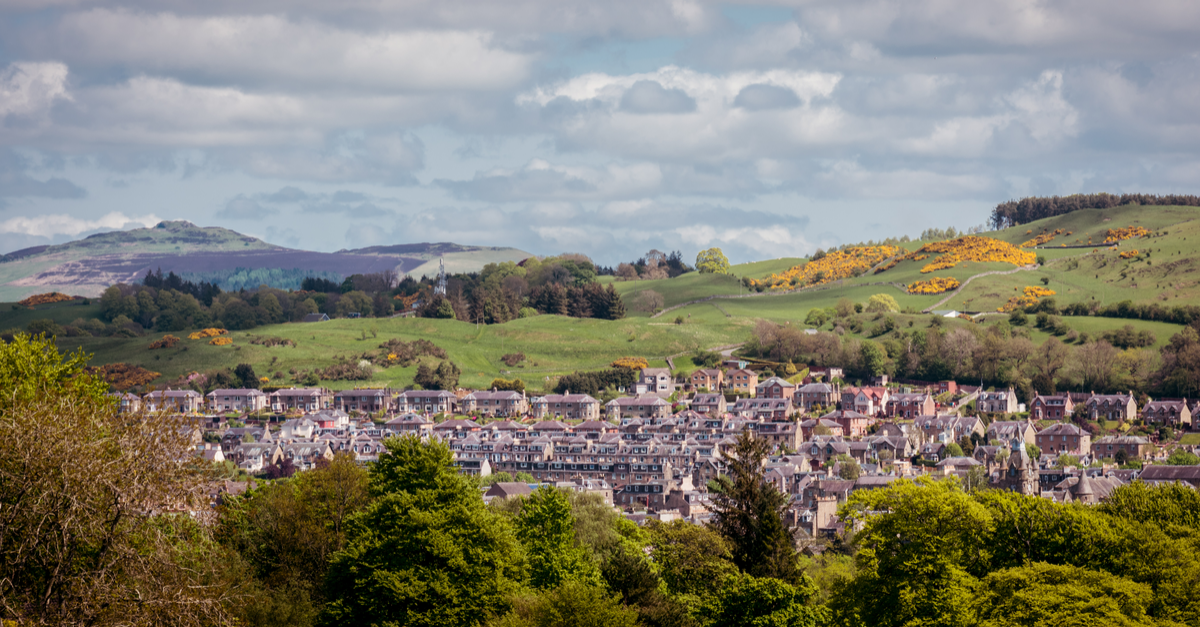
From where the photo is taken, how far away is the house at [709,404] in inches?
5507

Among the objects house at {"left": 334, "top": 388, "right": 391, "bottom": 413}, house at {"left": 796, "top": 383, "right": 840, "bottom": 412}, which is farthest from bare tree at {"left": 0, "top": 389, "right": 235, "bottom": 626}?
house at {"left": 334, "top": 388, "right": 391, "bottom": 413}

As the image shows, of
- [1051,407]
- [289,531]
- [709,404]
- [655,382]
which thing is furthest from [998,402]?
[289,531]

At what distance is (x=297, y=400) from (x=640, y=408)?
137ft

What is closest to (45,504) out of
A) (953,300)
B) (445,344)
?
(445,344)

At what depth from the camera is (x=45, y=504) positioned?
838 inches

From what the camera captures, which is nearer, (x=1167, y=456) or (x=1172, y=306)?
(x=1167, y=456)

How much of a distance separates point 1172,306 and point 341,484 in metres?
136

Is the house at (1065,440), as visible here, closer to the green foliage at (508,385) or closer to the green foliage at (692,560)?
the green foliage at (508,385)

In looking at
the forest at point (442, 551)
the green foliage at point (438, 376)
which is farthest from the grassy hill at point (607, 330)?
the forest at point (442, 551)

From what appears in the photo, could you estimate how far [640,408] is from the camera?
143m

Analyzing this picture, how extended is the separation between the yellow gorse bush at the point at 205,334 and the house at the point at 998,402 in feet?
344

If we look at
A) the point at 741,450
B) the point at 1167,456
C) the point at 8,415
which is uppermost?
the point at 8,415

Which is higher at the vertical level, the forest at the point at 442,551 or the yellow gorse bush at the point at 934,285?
the yellow gorse bush at the point at 934,285

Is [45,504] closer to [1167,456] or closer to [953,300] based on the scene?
[1167,456]
